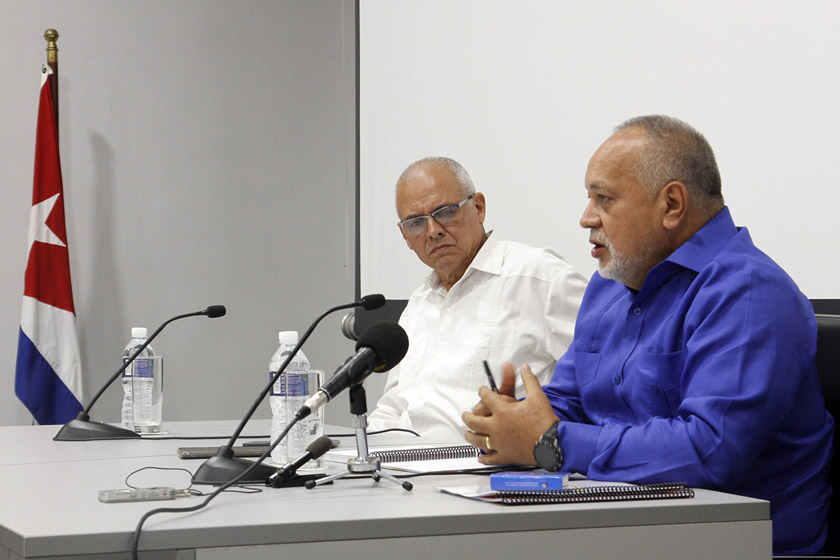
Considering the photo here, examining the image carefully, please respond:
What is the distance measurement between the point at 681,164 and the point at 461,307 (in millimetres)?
1142

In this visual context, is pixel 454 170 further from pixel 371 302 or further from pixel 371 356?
pixel 371 356

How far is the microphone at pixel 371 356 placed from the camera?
1.28m

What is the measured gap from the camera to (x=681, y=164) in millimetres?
1698

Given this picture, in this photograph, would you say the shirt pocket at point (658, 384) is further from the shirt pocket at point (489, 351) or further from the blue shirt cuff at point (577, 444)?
the shirt pocket at point (489, 351)

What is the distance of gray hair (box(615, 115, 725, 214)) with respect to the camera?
1.70 metres

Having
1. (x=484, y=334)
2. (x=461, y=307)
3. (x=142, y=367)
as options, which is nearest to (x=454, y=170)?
(x=461, y=307)

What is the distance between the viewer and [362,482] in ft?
4.46

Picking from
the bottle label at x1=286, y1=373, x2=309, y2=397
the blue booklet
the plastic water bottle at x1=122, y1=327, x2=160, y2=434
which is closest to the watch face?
the blue booklet

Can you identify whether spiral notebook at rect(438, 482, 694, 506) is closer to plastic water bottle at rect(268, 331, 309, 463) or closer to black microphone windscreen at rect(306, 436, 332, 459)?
black microphone windscreen at rect(306, 436, 332, 459)

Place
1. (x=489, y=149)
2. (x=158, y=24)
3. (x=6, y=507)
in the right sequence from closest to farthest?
(x=6, y=507), (x=489, y=149), (x=158, y=24)

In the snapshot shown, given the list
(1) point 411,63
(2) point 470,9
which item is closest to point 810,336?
(2) point 470,9

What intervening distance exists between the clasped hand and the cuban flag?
9.71 ft

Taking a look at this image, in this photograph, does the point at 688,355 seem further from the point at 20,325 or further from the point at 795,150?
the point at 20,325

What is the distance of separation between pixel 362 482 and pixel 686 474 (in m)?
0.48
